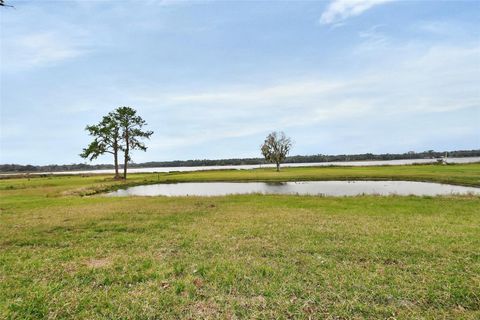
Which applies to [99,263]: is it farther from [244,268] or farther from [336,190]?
[336,190]

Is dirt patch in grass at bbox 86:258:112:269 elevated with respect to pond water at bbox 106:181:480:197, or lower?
elevated

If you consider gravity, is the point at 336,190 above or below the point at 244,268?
below

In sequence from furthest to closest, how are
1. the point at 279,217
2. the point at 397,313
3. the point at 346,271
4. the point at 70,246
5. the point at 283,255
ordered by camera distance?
the point at 279,217, the point at 70,246, the point at 283,255, the point at 346,271, the point at 397,313

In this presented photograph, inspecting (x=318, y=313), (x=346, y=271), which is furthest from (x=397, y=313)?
(x=346, y=271)

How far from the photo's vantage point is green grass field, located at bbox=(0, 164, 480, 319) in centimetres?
659

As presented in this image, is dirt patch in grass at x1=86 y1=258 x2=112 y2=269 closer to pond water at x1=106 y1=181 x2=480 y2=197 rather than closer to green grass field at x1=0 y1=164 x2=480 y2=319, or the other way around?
green grass field at x1=0 y1=164 x2=480 y2=319

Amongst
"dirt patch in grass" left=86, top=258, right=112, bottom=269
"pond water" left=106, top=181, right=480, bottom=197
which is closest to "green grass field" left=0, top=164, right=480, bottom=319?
"dirt patch in grass" left=86, top=258, right=112, bottom=269

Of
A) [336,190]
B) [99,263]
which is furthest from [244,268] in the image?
[336,190]

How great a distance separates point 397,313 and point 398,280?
71.6 inches

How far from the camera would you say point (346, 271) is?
8.62 metres

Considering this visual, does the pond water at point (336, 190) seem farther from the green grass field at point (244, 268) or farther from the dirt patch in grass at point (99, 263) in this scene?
the dirt patch in grass at point (99, 263)

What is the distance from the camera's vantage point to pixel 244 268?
8.96 metres

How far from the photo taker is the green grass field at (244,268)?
659 cm

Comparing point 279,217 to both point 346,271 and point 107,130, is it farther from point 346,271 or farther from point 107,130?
point 107,130
